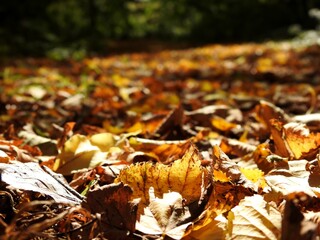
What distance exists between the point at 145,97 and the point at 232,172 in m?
2.15

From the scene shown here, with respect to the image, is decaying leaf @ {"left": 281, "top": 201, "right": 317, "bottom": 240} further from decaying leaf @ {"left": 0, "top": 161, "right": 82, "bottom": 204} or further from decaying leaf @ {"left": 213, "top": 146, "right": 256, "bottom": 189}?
decaying leaf @ {"left": 0, "top": 161, "right": 82, "bottom": 204}

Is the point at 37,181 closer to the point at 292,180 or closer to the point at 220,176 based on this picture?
the point at 220,176

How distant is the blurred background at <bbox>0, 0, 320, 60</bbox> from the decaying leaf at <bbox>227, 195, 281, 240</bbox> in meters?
11.2

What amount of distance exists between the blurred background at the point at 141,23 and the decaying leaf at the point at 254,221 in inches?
442

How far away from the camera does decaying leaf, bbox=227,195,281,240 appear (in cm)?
80

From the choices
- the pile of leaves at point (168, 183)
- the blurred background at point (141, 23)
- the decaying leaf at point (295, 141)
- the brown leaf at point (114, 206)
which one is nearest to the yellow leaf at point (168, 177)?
the pile of leaves at point (168, 183)

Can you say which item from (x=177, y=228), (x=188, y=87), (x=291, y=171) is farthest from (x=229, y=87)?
(x=177, y=228)

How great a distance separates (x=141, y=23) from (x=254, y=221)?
24.4 m

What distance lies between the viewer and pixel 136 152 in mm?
1432

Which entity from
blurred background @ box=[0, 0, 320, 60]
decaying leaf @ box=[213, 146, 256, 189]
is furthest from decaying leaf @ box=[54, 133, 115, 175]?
blurred background @ box=[0, 0, 320, 60]

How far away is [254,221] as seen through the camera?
32.9 inches

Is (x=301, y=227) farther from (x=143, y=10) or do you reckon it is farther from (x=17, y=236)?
(x=143, y=10)

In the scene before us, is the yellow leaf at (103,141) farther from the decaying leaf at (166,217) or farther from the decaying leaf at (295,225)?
the decaying leaf at (295,225)

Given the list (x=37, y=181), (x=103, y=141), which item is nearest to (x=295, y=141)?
(x=103, y=141)
